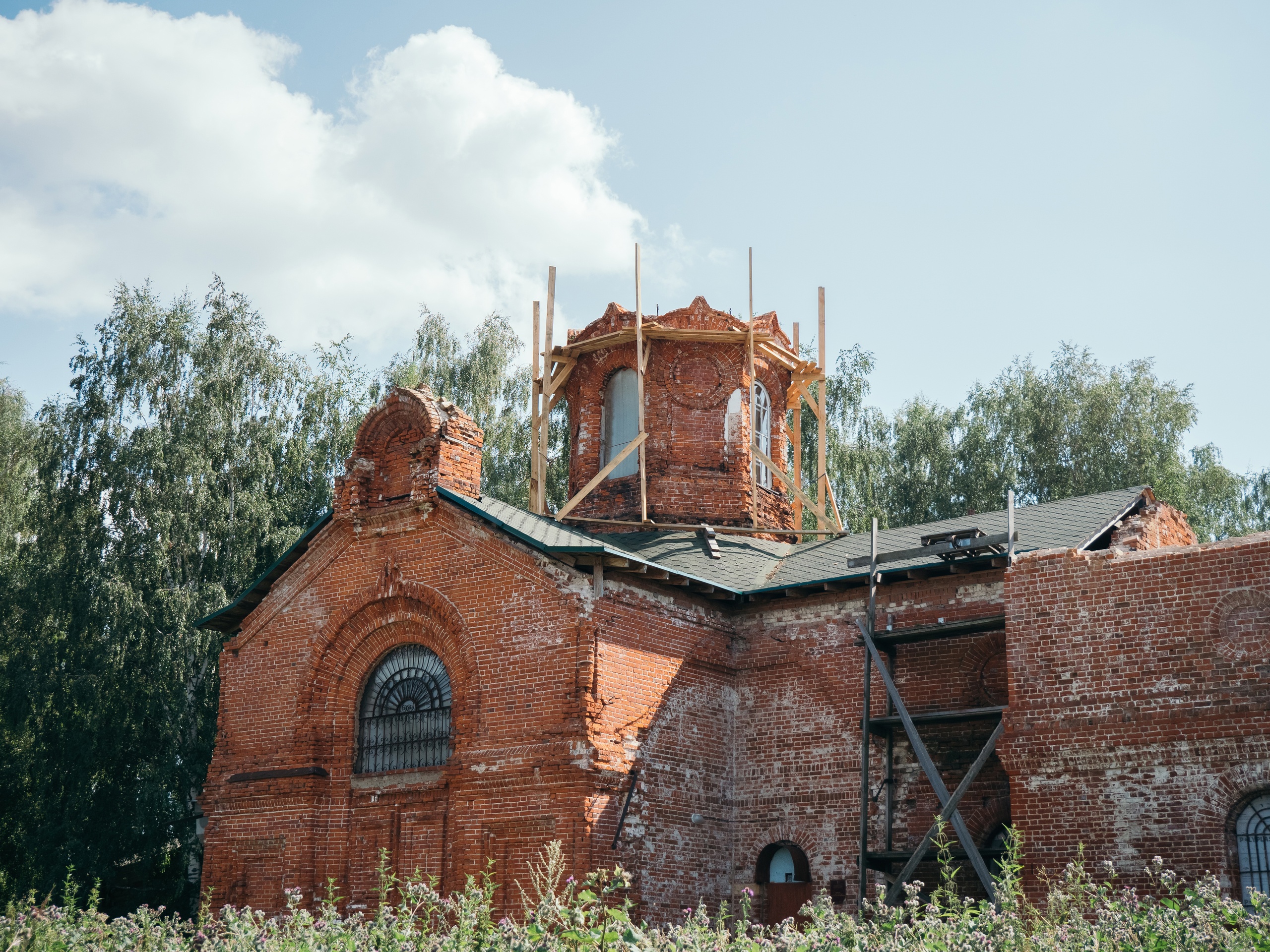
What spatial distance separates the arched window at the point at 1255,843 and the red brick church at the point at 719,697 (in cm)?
3

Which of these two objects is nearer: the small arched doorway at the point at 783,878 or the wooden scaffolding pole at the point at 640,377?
the small arched doorway at the point at 783,878

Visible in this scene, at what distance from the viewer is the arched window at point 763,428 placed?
20109 mm

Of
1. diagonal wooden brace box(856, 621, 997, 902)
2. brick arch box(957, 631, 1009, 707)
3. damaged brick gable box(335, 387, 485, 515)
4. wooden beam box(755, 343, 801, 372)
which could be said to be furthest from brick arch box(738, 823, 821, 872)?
wooden beam box(755, 343, 801, 372)

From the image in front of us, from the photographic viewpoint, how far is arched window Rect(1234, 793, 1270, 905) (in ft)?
36.3

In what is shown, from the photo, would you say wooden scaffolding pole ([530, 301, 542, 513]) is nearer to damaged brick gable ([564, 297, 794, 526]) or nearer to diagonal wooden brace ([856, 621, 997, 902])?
damaged brick gable ([564, 297, 794, 526])

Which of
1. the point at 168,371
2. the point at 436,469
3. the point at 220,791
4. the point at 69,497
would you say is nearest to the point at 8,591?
the point at 69,497

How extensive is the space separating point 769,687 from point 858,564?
2.00 metres

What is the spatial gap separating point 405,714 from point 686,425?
21.7 ft

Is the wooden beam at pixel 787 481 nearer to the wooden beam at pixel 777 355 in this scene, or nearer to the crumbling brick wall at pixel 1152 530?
the wooden beam at pixel 777 355

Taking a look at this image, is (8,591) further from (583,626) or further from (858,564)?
(858,564)

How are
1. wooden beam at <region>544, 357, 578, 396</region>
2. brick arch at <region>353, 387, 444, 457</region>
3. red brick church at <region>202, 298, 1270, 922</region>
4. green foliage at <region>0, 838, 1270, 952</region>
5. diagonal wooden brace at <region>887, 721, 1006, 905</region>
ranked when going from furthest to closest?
wooden beam at <region>544, 357, 578, 396</region>, brick arch at <region>353, 387, 444, 457</region>, diagonal wooden brace at <region>887, 721, 1006, 905</region>, red brick church at <region>202, 298, 1270, 922</region>, green foliage at <region>0, 838, 1270, 952</region>

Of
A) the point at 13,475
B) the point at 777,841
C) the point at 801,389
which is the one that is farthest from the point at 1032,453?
the point at 13,475

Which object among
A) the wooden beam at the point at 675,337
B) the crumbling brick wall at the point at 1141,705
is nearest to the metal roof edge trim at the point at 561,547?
the crumbling brick wall at the point at 1141,705

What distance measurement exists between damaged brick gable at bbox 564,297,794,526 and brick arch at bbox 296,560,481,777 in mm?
4557
